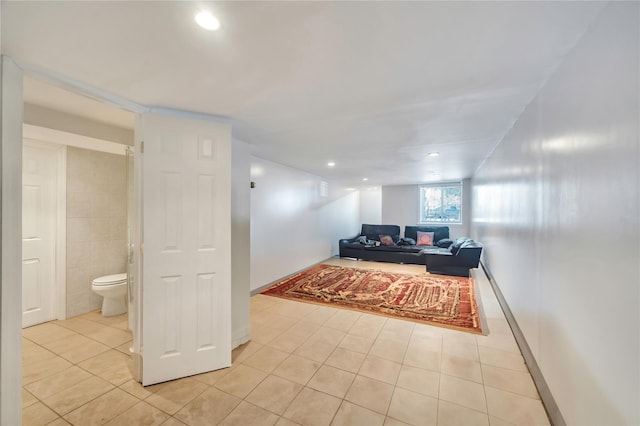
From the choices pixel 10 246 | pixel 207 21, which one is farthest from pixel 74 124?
pixel 207 21

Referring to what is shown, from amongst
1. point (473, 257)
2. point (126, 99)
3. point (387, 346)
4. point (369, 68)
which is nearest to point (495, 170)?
point (473, 257)

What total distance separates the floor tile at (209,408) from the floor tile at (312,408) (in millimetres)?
419

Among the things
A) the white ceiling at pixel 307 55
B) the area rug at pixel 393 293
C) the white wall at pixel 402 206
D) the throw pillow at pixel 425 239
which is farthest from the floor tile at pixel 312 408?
the white wall at pixel 402 206

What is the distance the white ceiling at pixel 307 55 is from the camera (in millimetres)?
1045

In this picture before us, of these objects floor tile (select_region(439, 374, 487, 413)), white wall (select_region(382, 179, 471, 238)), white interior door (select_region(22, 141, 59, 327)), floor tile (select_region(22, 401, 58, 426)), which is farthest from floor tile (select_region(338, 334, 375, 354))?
white wall (select_region(382, 179, 471, 238))

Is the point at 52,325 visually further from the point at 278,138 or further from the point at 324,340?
the point at 278,138

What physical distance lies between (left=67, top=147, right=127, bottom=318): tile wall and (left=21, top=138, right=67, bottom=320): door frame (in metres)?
0.04

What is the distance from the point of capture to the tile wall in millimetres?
3133

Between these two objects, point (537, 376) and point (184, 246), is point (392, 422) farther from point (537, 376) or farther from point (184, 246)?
point (184, 246)

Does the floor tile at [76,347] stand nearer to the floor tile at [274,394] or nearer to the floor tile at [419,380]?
the floor tile at [274,394]

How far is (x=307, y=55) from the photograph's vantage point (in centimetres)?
133

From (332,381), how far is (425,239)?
5.74 m

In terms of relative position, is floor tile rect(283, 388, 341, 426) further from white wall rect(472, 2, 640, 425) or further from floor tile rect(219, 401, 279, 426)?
white wall rect(472, 2, 640, 425)

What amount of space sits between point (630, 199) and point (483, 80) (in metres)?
1.05
